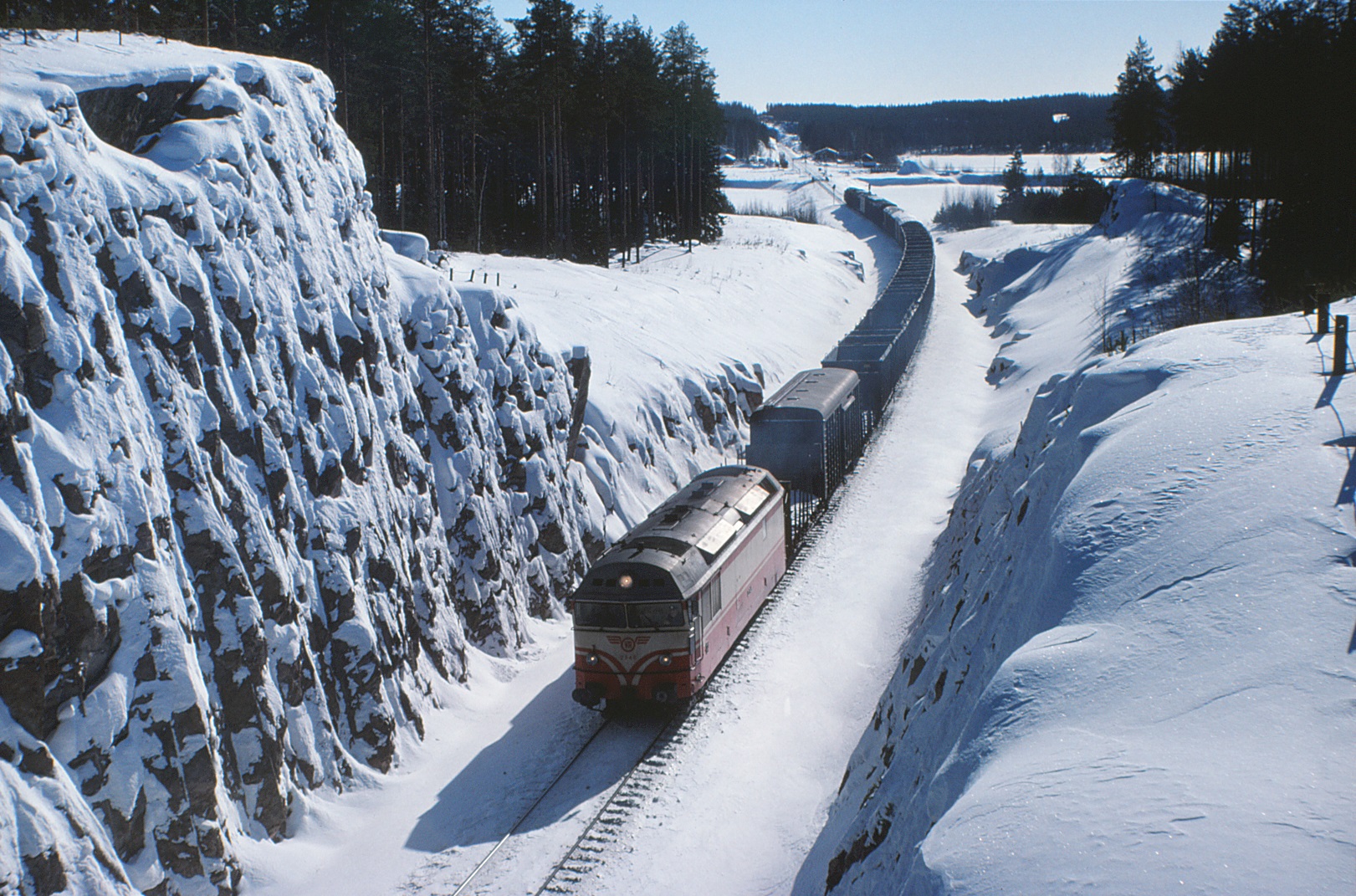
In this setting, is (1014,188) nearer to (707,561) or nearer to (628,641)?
(707,561)

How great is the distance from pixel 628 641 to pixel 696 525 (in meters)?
2.71

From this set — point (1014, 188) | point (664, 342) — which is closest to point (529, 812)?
point (664, 342)

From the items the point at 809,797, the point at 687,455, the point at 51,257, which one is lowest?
the point at 809,797

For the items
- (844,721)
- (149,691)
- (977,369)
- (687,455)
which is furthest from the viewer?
(977,369)

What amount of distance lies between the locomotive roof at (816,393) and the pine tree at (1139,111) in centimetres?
6069

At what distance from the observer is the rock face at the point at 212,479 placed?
34.2 feet

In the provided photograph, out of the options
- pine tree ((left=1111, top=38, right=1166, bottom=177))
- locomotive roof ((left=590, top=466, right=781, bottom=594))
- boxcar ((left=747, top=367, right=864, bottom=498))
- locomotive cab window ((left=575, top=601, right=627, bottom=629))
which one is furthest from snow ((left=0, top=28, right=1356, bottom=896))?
pine tree ((left=1111, top=38, right=1166, bottom=177))

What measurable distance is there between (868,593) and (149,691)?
49.5ft

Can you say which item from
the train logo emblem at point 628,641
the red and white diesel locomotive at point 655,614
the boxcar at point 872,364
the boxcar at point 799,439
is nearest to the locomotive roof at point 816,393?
the boxcar at point 799,439

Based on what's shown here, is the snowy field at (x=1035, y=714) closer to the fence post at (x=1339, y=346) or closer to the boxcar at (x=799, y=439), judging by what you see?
the fence post at (x=1339, y=346)

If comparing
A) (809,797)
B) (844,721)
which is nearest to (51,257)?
(809,797)

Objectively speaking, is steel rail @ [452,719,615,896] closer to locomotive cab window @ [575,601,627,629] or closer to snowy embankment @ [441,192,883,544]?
locomotive cab window @ [575,601,627,629]

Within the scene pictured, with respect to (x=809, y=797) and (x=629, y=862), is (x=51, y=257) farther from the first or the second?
(x=809, y=797)

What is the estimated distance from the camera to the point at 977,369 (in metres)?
46.3
